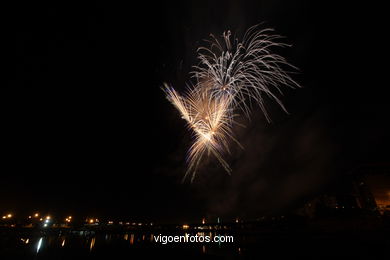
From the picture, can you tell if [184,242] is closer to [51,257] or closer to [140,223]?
[51,257]

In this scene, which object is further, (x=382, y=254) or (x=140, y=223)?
(x=140, y=223)

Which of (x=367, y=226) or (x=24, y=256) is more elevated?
(x=367, y=226)

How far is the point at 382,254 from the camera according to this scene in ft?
57.4

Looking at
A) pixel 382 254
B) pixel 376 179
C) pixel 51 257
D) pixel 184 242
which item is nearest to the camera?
pixel 382 254

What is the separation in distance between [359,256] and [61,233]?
171 ft

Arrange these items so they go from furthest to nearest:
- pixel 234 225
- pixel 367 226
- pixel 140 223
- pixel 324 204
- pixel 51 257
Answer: pixel 140 223
pixel 234 225
pixel 324 204
pixel 367 226
pixel 51 257

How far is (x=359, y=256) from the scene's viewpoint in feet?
57.9

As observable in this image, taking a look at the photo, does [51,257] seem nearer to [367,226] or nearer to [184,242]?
[184,242]

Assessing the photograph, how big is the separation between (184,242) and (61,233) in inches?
1254

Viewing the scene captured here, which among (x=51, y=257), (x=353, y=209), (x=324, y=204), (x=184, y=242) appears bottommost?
(x=51, y=257)

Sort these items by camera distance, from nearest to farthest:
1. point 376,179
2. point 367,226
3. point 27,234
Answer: point 367,226 < point 376,179 < point 27,234

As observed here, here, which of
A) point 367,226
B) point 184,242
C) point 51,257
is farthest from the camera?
point 184,242

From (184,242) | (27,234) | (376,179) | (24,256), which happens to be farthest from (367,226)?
(27,234)

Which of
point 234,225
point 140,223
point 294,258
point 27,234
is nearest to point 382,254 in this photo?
point 294,258
